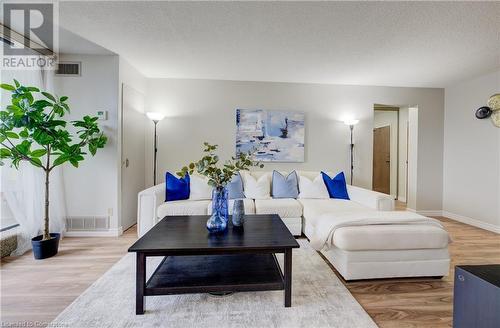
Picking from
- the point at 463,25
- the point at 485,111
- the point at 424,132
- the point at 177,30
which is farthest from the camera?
the point at 424,132

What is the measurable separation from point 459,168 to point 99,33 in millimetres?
5734

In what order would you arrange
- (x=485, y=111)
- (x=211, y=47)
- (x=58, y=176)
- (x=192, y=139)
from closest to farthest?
(x=211, y=47) < (x=58, y=176) < (x=485, y=111) < (x=192, y=139)

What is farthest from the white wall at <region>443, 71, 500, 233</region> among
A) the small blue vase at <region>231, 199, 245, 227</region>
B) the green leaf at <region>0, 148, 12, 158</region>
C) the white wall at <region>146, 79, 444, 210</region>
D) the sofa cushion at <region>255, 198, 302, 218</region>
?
the green leaf at <region>0, 148, 12, 158</region>

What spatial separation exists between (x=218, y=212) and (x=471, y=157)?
14.5 ft

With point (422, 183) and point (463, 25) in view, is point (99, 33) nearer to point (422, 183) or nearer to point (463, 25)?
point (463, 25)

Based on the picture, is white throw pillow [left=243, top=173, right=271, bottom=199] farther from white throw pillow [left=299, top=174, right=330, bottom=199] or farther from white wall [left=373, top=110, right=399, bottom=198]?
white wall [left=373, top=110, right=399, bottom=198]

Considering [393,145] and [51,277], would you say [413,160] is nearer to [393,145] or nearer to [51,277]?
[393,145]

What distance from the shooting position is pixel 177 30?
8.18 ft

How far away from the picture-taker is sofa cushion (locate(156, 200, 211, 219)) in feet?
9.52

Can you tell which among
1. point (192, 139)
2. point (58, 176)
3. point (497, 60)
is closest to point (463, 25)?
point (497, 60)

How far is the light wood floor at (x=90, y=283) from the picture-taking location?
1.66m

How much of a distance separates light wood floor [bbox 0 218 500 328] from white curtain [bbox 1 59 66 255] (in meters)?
0.28

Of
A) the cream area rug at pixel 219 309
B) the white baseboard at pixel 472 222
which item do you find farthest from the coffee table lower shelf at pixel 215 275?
the white baseboard at pixel 472 222

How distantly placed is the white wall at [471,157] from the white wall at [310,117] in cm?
17
